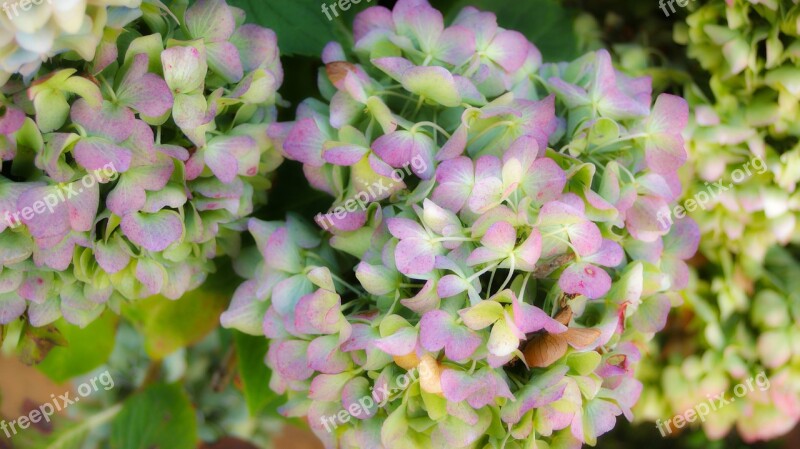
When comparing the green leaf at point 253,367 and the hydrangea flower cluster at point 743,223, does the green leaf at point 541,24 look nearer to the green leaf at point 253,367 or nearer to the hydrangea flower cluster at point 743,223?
the hydrangea flower cluster at point 743,223

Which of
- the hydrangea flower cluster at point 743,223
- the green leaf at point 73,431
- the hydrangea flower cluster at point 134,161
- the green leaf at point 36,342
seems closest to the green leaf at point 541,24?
the hydrangea flower cluster at point 743,223

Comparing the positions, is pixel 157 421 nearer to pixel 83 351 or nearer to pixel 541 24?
pixel 83 351

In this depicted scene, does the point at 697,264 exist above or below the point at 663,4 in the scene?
below

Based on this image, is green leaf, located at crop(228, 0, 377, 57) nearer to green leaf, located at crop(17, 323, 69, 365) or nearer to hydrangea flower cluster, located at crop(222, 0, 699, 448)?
hydrangea flower cluster, located at crop(222, 0, 699, 448)

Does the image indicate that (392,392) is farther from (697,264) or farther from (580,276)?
(697,264)

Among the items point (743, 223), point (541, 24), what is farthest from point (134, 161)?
point (743, 223)

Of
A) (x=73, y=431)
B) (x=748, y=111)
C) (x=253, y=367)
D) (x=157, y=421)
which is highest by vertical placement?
(x=748, y=111)

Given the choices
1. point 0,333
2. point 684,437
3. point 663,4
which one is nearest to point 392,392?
point 0,333
